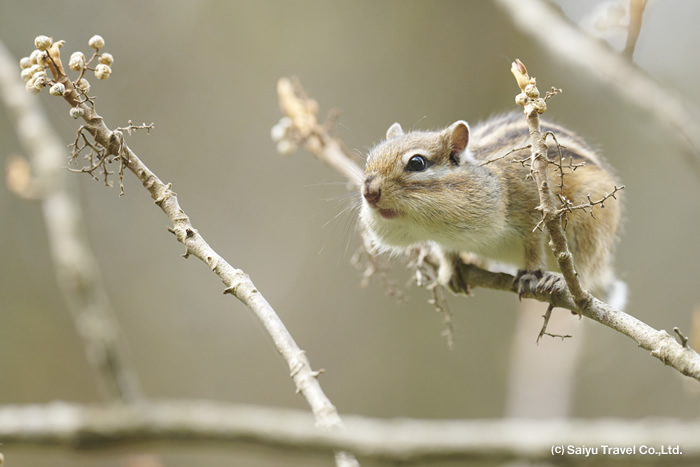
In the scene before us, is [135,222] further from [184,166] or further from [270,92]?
[270,92]

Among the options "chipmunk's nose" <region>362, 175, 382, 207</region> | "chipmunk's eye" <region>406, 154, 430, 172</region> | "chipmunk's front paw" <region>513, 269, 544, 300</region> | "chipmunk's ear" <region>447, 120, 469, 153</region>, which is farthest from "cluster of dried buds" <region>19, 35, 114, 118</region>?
"chipmunk's front paw" <region>513, 269, 544, 300</region>

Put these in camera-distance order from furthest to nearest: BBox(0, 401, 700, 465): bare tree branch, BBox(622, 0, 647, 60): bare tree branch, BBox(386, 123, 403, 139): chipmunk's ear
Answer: BBox(386, 123, 403, 139): chipmunk's ear < BBox(622, 0, 647, 60): bare tree branch < BBox(0, 401, 700, 465): bare tree branch

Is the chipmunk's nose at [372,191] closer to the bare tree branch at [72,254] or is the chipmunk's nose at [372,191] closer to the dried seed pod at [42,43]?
the bare tree branch at [72,254]

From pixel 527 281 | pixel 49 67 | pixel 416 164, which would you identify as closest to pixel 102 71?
pixel 49 67

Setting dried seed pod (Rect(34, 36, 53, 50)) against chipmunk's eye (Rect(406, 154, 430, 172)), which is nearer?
dried seed pod (Rect(34, 36, 53, 50))

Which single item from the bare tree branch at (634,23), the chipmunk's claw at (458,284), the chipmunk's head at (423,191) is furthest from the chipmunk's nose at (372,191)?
the bare tree branch at (634,23)

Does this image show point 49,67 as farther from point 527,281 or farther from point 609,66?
point 609,66

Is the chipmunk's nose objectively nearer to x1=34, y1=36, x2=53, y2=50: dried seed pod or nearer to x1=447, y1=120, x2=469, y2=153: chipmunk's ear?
x1=447, y1=120, x2=469, y2=153: chipmunk's ear

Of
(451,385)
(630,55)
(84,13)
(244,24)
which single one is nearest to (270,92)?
(244,24)
